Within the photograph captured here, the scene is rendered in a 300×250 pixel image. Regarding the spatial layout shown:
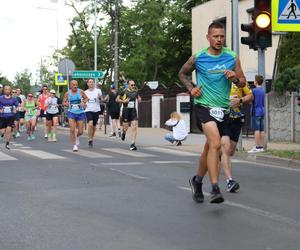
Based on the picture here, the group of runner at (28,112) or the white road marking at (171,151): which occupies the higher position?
the group of runner at (28,112)

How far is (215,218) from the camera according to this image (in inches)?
262

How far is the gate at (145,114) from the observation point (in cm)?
3369

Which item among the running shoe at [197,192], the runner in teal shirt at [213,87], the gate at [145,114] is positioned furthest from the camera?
the gate at [145,114]

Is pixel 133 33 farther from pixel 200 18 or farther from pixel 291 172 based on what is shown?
pixel 291 172

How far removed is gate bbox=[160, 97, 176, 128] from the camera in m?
29.3

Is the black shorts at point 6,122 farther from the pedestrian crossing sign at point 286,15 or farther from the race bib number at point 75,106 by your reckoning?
the pedestrian crossing sign at point 286,15

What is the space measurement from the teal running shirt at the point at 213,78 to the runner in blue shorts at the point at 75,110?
9009 mm

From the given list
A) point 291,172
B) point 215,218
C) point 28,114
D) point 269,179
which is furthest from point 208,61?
point 28,114

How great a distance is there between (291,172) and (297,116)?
26.5 ft

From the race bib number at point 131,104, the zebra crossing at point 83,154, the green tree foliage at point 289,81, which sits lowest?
the zebra crossing at point 83,154

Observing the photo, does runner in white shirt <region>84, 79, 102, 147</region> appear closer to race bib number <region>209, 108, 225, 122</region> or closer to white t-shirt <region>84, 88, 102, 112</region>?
white t-shirt <region>84, 88, 102, 112</region>

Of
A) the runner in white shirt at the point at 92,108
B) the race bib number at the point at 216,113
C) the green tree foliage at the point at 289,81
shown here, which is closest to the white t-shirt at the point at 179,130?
the runner in white shirt at the point at 92,108

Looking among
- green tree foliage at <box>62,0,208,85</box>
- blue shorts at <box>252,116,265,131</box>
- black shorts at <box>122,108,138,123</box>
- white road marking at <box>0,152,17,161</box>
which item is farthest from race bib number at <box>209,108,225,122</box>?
green tree foliage at <box>62,0,208,85</box>

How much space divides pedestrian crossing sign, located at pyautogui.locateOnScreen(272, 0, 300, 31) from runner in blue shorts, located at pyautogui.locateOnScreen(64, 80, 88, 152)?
524 cm
